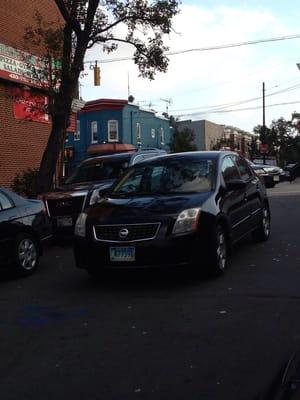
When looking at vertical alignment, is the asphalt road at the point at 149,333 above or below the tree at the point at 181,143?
below

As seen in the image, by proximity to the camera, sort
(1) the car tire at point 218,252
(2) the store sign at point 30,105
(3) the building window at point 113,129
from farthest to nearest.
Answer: (3) the building window at point 113,129
(2) the store sign at point 30,105
(1) the car tire at point 218,252

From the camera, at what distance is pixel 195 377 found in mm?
4309

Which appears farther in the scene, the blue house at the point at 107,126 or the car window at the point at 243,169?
the blue house at the point at 107,126

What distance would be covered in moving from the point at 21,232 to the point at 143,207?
2167 mm

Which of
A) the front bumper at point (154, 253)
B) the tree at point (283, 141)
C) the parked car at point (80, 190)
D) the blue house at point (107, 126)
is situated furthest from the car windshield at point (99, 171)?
the tree at point (283, 141)

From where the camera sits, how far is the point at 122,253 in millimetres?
7105

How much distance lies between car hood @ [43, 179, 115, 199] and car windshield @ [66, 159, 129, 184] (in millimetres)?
405

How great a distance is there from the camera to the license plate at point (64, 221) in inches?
448

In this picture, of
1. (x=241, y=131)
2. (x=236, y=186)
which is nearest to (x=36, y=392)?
(x=236, y=186)

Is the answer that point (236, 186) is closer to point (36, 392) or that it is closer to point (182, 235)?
point (182, 235)

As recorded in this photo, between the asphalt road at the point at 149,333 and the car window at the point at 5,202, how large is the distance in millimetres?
1024


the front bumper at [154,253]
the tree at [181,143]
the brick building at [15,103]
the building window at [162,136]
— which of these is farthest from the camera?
the tree at [181,143]

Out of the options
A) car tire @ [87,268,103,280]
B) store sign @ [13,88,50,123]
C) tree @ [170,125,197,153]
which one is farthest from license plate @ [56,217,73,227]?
tree @ [170,125,197,153]

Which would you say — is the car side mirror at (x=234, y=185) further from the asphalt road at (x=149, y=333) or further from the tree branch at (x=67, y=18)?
the tree branch at (x=67, y=18)
